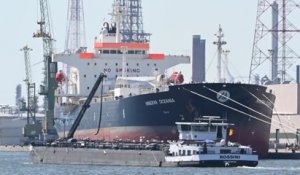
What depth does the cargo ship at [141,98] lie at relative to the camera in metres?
114

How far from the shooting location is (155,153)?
101750 mm

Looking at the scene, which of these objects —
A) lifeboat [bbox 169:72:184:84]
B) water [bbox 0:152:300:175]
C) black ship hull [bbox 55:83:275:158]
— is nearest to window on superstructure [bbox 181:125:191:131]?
water [bbox 0:152:300:175]

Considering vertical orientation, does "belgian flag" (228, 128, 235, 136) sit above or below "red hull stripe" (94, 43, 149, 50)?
below

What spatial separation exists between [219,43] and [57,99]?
36.7 metres

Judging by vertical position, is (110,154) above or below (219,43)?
below

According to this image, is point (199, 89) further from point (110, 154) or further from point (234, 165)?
point (234, 165)

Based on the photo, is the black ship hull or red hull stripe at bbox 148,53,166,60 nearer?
the black ship hull

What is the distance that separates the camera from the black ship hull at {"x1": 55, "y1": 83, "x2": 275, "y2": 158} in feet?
373

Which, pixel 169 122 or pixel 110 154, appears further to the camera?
pixel 169 122

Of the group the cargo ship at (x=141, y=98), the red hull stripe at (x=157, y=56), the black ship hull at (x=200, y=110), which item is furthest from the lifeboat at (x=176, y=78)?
the red hull stripe at (x=157, y=56)

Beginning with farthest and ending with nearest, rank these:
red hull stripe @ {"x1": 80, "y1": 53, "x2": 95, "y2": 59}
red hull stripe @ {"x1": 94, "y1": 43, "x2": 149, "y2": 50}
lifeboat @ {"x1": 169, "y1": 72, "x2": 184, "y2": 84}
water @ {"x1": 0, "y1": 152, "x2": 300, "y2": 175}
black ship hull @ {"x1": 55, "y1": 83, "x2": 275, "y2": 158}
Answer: red hull stripe @ {"x1": 94, "y1": 43, "x2": 149, "y2": 50}, red hull stripe @ {"x1": 80, "y1": 53, "x2": 95, "y2": 59}, lifeboat @ {"x1": 169, "y1": 72, "x2": 184, "y2": 84}, black ship hull @ {"x1": 55, "y1": 83, "x2": 275, "y2": 158}, water @ {"x1": 0, "y1": 152, "x2": 300, "y2": 175}

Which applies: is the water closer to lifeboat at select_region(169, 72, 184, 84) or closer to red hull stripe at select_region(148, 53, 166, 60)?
lifeboat at select_region(169, 72, 184, 84)

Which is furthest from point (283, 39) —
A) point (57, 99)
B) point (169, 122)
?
point (169, 122)

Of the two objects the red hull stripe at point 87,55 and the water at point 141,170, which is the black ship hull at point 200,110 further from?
the red hull stripe at point 87,55
